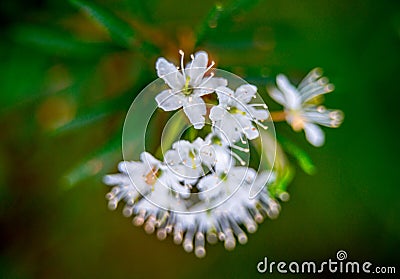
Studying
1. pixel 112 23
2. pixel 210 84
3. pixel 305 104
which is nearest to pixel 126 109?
pixel 112 23

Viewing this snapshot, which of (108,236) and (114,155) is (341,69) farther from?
(108,236)

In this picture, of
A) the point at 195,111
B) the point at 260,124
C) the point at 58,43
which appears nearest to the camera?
the point at 195,111

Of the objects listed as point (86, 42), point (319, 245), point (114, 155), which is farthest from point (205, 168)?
point (319, 245)

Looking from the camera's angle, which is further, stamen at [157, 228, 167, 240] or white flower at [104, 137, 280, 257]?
stamen at [157, 228, 167, 240]

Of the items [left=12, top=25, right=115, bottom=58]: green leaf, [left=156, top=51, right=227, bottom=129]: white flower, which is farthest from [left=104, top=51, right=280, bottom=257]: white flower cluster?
[left=12, top=25, right=115, bottom=58]: green leaf

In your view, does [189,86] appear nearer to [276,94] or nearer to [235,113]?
[235,113]

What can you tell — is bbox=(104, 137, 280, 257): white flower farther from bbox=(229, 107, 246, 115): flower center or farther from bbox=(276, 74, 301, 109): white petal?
bbox=(276, 74, 301, 109): white petal
